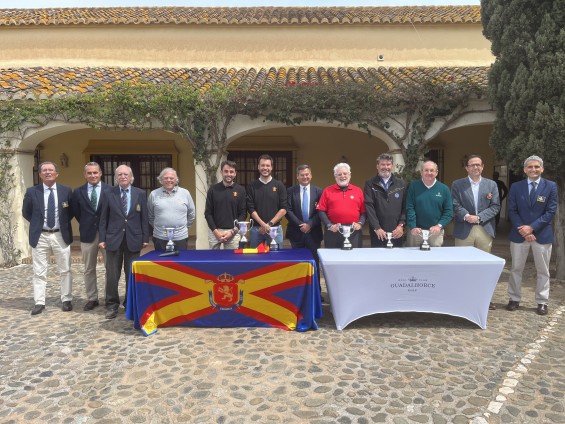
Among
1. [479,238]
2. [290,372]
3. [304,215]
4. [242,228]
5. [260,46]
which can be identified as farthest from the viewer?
[260,46]

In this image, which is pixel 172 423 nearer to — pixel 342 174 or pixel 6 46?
pixel 342 174

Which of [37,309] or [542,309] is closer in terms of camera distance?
[542,309]

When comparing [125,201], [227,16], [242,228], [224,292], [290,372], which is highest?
[227,16]

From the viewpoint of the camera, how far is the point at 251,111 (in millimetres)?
7793

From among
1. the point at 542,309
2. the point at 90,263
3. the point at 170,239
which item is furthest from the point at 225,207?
the point at 542,309

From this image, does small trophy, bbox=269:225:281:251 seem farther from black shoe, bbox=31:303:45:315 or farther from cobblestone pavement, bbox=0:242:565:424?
black shoe, bbox=31:303:45:315

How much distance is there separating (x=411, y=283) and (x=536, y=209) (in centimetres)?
196

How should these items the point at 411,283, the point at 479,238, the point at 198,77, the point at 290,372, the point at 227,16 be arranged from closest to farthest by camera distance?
the point at 290,372, the point at 411,283, the point at 479,238, the point at 198,77, the point at 227,16

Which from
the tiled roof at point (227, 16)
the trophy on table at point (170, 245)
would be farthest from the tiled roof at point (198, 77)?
the trophy on table at point (170, 245)

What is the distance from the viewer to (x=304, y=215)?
17.0 ft

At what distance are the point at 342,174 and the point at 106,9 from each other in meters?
11.6

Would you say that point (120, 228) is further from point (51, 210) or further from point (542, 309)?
point (542, 309)

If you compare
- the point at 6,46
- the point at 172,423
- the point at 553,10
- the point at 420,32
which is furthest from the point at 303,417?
the point at 6,46

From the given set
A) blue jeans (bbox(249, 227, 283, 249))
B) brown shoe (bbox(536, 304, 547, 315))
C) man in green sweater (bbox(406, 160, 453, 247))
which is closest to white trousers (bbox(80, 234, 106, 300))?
blue jeans (bbox(249, 227, 283, 249))
